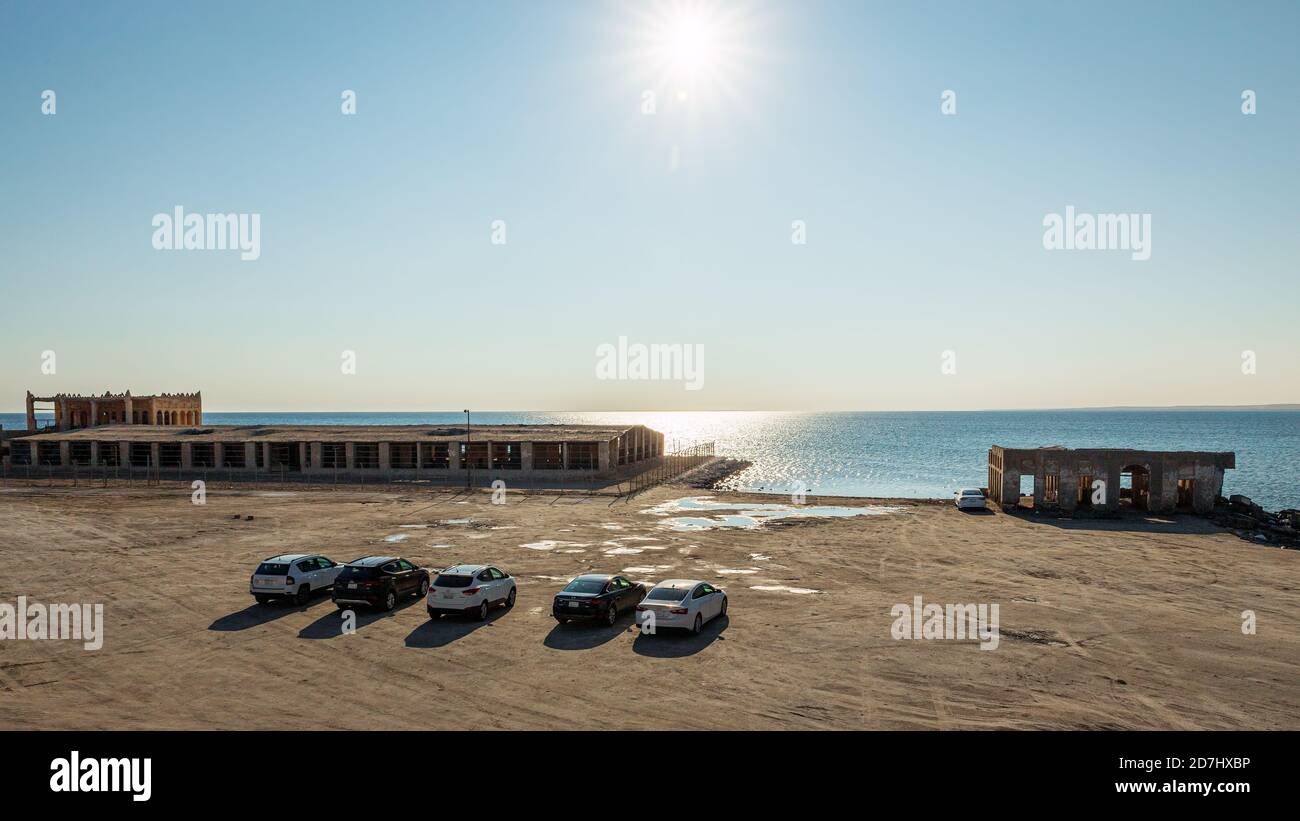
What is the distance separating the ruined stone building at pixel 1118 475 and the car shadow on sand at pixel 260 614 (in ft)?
145

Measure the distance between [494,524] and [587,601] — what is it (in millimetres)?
23740

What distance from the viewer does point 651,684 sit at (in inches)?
736

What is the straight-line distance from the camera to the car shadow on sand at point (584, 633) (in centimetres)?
2223

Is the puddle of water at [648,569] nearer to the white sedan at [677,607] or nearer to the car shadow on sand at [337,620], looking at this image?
the white sedan at [677,607]

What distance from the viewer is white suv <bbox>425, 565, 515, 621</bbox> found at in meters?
24.5

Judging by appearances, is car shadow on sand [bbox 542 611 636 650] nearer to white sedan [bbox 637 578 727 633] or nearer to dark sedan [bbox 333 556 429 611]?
white sedan [bbox 637 578 727 633]

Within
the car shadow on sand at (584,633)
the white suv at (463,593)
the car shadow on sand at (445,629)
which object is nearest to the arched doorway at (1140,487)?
the car shadow on sand at (584,633)

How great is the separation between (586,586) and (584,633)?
1522 millimetres

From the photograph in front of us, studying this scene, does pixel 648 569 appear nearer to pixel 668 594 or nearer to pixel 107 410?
pixel 668 594

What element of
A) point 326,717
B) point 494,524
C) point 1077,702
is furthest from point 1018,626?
point 494,524

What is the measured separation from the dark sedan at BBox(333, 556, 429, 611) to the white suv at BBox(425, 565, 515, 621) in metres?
1.88

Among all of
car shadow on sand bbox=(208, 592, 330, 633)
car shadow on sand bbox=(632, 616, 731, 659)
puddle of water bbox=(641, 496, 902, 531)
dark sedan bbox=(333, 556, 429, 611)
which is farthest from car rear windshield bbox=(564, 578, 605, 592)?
puddle of water bbox=(641, 496, 902, 531)

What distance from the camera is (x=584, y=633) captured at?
23.5 m

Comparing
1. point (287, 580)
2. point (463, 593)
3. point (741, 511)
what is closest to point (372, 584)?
point (287, 580)
